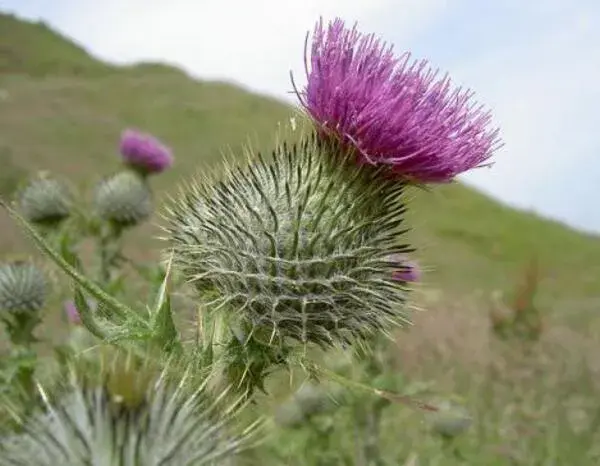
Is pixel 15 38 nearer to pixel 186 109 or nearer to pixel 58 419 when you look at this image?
pixel 186 109

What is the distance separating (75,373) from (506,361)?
8117 mm

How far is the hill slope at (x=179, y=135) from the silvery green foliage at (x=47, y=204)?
2161 centimetres

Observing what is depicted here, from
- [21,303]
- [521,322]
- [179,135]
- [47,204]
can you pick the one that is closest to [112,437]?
[21,303]

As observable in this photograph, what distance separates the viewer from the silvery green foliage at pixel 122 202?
19.6ft

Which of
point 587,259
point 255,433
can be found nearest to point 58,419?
point 255,433

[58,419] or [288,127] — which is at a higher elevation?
[288,127]

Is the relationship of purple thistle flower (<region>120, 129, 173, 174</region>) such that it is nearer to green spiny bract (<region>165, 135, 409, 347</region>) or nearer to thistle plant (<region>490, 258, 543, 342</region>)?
green spiny bract (<region>165, 135, 409, 347</region>)

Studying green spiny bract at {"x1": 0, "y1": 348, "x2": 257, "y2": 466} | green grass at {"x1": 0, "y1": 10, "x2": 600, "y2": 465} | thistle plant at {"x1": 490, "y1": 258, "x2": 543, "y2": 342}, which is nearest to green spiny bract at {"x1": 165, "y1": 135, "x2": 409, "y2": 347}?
green grass at {"x1": 0, "y1": 10, "x2": 600, "y2": 465}

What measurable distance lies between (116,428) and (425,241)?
282 cm

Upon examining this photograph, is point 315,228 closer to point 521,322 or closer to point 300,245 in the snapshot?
point 300,245

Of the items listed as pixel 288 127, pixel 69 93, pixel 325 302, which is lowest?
pixel 69 93

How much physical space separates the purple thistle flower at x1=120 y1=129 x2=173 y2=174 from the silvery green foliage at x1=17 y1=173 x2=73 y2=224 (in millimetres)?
857

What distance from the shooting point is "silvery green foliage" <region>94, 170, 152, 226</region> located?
5.98 m

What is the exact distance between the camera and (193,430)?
1927mm
